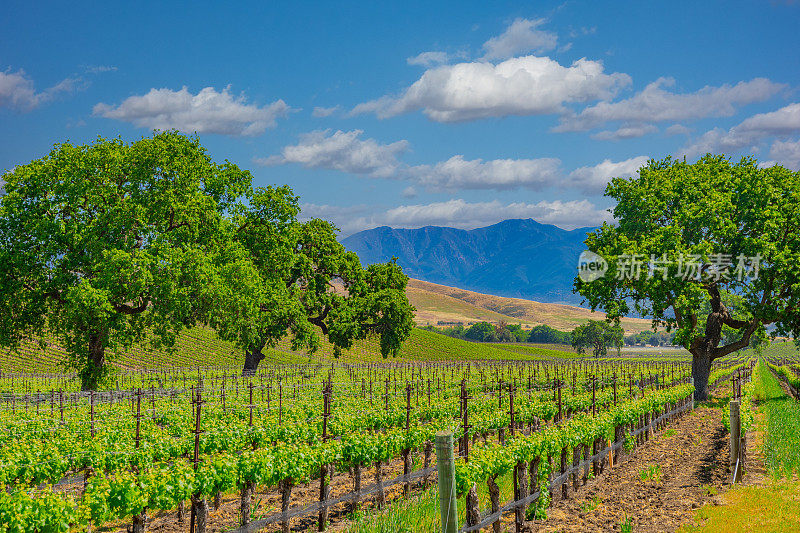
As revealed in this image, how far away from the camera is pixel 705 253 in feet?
104

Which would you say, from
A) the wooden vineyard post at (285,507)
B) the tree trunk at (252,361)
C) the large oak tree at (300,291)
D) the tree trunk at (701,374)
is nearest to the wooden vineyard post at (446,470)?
the wooden vineyard post at (285,507)

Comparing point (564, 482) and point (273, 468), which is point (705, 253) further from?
point (273, 468)

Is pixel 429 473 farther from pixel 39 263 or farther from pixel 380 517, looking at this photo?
pixel 39 263

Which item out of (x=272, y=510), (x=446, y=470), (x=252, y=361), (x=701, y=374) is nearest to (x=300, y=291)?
(x=252, y=361)

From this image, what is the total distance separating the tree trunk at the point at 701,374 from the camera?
3519 centimetres

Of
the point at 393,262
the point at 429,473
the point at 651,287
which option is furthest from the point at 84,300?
the point at 393,262

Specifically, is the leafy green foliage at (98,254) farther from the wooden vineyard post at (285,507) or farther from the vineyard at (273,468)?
the wooden vineyard post at (285,507)

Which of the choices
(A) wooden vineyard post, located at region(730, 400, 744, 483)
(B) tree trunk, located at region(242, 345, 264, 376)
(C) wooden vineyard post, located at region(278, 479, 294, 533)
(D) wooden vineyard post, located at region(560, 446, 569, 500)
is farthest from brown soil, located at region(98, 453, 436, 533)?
(B) tree trunk, located at region(242, 345, 264, 376)

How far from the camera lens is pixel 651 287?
31.8 metres

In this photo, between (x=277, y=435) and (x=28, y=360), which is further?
(x=28, y=360)

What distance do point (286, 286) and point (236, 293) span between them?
15.3 meters

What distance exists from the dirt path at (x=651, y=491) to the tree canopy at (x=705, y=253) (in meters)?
11.9

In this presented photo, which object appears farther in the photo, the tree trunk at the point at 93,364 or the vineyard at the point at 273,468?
the tree trunk at the point at 93,364

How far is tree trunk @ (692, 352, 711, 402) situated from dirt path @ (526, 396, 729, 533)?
47.5 feet
